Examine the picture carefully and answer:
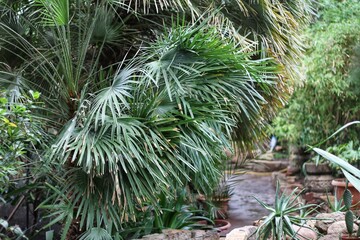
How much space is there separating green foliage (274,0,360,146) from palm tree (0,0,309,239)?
2804 millimetres

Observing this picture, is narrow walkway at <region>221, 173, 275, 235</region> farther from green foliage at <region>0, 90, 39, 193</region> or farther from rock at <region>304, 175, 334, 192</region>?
green foliage at <region>0, 90, 39, 193</region>

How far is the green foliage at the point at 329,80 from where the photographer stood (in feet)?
24.8

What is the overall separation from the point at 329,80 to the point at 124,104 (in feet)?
14.7

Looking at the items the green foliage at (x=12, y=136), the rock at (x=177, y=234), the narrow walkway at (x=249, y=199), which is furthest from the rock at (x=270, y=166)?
the green foliage at (x=12, y=136)

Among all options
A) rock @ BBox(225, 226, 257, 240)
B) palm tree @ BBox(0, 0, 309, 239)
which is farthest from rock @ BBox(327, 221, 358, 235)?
palm tree @ BBox(0, 0, 309, 239)

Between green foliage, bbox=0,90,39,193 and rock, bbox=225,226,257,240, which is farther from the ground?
green foliage, bbox=0,90,39,193

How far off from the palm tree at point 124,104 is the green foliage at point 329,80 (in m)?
2.80

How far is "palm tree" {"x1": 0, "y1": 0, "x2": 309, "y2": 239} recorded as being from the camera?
3.83m

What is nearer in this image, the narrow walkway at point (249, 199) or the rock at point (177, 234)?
the rock at point (177, 234)

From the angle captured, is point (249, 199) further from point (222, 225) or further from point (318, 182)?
point (222, 225)

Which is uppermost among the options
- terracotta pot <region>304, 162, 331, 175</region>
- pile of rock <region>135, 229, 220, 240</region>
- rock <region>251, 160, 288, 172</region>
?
pile of rock <region>135, 229, 220, 240</region>

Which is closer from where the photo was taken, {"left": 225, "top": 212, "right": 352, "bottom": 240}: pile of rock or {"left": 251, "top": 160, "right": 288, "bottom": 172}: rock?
{"left": 225, "top": 212, "right": 352, "bottom": 240}: pile of rock

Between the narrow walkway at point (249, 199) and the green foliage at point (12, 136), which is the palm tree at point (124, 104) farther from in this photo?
the narrow walkway at point (249, 199)

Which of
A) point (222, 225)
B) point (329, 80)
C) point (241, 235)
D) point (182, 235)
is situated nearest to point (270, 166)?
point (329, 80)
